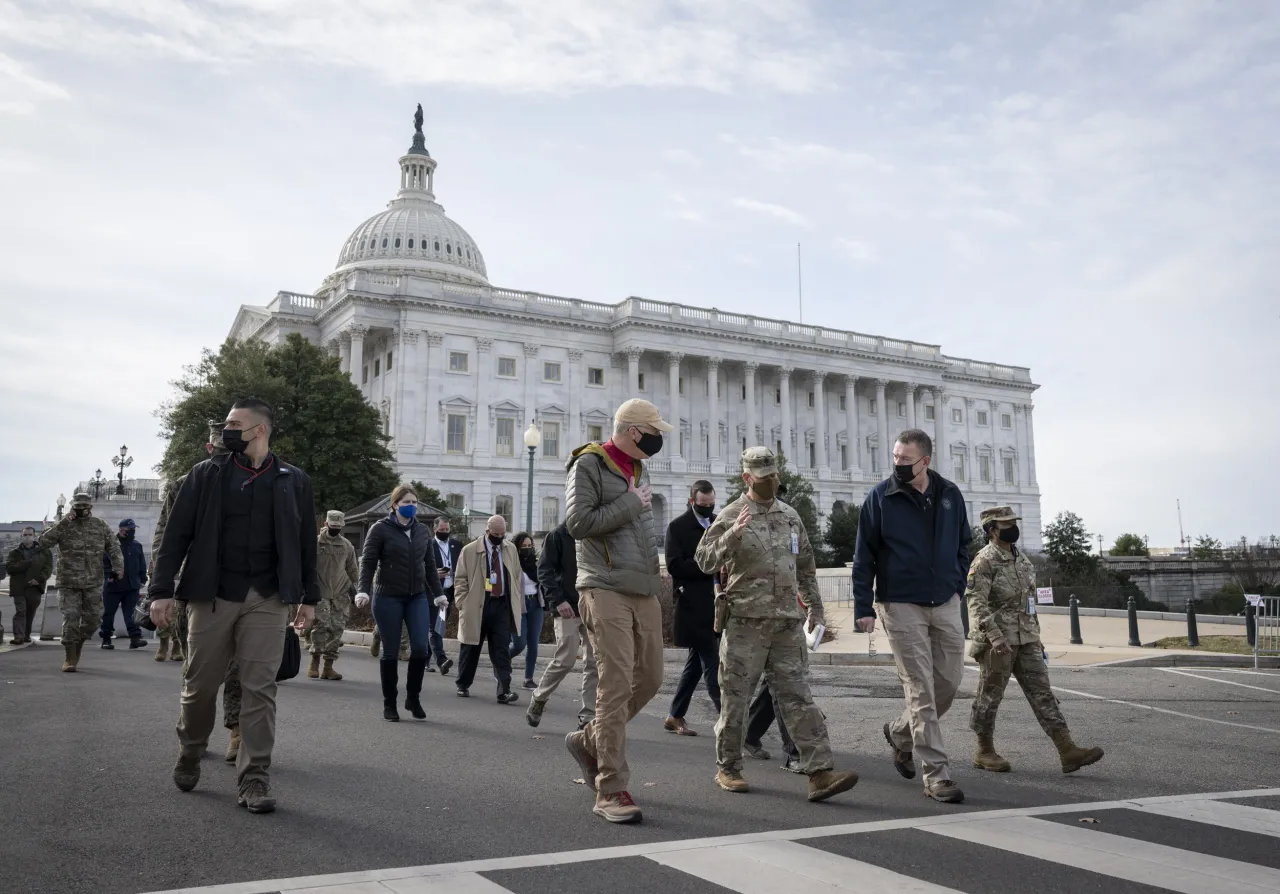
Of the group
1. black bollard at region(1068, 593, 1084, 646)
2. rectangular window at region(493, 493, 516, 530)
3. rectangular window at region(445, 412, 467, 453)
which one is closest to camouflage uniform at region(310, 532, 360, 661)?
black bollard at region(1068, 593, 1084, 646)

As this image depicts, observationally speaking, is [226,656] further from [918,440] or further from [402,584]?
[918,440]

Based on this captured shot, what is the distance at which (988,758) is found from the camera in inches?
298

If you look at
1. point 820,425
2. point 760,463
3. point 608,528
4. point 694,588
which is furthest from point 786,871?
point 820,425

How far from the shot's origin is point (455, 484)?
69500mm

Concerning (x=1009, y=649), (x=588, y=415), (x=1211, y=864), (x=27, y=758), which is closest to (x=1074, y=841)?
(x=1211, y=864)

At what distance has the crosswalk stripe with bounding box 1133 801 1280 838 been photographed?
569 centimetres

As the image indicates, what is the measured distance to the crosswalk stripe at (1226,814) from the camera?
5691 mm

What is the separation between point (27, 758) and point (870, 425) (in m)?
85.0

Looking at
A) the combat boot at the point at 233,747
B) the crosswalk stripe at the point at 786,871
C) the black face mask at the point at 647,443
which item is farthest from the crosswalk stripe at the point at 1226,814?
the combat boot at the point at 233,747

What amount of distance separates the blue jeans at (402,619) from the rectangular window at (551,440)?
2511 inches

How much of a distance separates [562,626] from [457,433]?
60.8 metres

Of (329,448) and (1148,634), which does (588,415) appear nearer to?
(329,448)

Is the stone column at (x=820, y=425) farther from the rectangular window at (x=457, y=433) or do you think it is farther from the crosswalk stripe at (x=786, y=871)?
the crosswalk stripe at (x=786, y=871)

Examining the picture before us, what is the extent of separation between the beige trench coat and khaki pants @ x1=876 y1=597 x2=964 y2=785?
5945 millimetres
